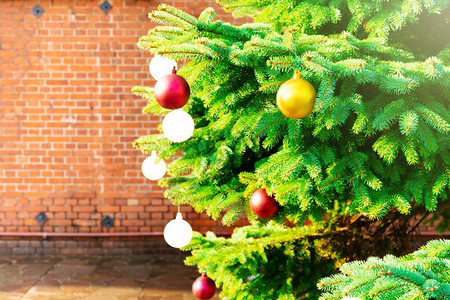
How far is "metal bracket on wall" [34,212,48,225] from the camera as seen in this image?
5559 mm

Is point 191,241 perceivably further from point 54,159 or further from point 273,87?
point 54,159

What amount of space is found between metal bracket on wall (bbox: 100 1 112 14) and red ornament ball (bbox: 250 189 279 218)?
4.00 m

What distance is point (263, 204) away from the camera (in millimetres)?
2080

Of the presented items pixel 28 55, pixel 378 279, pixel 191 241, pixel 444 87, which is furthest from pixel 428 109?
pixel 28 55

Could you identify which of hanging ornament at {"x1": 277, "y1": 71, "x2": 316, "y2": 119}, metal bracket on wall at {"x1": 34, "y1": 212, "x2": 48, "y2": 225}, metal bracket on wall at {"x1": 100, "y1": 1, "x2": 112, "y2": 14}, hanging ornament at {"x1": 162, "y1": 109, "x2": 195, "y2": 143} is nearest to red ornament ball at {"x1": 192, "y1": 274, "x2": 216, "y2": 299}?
hanging ornament at {"x1": 162, "y1": 109, "x2": 195, "y2": 143}

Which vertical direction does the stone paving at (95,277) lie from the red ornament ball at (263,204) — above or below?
below

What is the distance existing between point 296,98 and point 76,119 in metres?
4.45

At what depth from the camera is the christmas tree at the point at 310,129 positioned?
1.56 metres

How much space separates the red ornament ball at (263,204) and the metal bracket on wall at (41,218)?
4.13m

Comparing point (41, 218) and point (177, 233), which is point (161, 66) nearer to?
point (177, 233)

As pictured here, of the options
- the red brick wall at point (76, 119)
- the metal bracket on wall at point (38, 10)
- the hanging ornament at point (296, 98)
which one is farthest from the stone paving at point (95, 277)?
the hanging ornament at point (296, 98)

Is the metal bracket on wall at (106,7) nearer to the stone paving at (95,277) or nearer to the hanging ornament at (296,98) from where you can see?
the stone paving at (95,277)

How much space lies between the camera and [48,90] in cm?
545

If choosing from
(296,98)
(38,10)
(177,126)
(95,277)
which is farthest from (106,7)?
(296,98)
